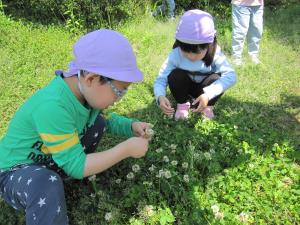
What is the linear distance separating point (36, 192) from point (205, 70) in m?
1.90

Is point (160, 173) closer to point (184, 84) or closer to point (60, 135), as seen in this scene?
point (60, 135)

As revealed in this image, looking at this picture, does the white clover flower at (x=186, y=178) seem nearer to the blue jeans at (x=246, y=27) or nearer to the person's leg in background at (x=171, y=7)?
the blue jeans at (x=246, y=27)

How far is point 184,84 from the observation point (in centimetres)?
352

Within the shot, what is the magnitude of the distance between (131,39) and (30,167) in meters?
3.46

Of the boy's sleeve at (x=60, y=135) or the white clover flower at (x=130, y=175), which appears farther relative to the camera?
the white clover flower at (x=130, y=175)

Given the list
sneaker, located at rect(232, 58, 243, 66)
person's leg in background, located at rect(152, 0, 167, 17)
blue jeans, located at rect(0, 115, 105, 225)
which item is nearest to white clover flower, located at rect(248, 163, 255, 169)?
blue jeans, located at rect(0, 115, 105, 225)

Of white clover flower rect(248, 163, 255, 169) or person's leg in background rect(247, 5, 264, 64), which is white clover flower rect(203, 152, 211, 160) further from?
person's leg in background rect(247, 5, 264, 64)

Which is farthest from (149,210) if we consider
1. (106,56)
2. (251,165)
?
(106,56)

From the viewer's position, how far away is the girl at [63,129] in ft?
6.61

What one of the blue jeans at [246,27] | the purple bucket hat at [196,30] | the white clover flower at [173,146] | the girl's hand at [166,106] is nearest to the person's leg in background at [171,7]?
the blue jeans at [246,27]

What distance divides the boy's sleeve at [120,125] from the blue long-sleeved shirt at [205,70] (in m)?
0.61

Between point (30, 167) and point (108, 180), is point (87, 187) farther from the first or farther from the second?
point (30, 167)

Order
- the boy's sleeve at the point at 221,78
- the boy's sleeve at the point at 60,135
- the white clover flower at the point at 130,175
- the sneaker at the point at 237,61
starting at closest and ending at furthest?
1. the boy's sleeve at the point at 60,135
2. the white clover flower at the point at 130,175
3. the boy's sleeve at the point at 221,78
4. the sneaker at the point at 237,61

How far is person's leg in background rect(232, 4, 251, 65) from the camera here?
4930 millimetres
